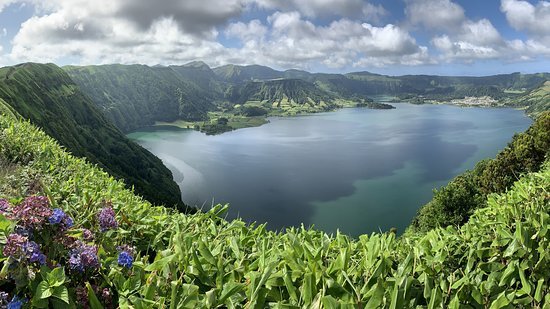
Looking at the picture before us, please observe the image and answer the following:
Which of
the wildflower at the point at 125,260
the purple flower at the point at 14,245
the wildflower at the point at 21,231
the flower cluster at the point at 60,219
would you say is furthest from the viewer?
the wildflower at the point at 125,260

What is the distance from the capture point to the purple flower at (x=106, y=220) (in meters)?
4.27

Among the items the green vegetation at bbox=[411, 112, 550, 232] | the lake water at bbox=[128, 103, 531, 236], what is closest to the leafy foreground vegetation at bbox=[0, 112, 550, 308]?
the green vegetation at bbox=[411, 112, 550, 232]

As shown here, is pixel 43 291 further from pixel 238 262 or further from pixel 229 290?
pixel 238 262

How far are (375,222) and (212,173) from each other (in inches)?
2506

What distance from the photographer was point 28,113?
98.1 metres

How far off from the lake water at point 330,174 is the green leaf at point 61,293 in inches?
2746

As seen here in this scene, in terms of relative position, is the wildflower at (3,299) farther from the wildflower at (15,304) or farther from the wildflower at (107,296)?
the wildflower at (107,296)

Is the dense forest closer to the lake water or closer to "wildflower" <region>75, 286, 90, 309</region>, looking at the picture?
"wildflower" <region>75, 286, 90, 309</region>

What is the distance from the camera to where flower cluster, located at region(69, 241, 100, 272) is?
11.3ft

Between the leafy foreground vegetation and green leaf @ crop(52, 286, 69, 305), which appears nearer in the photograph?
green leaf @ crop(52, 286, 69, 305)

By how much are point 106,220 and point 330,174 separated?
116m

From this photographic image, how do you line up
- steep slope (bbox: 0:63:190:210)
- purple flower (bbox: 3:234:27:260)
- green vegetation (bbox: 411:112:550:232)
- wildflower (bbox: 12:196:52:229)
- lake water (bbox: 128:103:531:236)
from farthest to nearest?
steep slope (bbox: 0:63:190:210) < lake water (bbox: 128:103:531:236) < green vegetation (bbox: 411:112:550:232) < wildflower (bbox: 12:196:52:229) < purple flower (bbox: 3:234:27:260)

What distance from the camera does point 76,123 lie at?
136 metres

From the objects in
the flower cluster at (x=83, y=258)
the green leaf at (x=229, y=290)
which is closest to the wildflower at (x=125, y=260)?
the flower cluster at (x=83, y=258)
